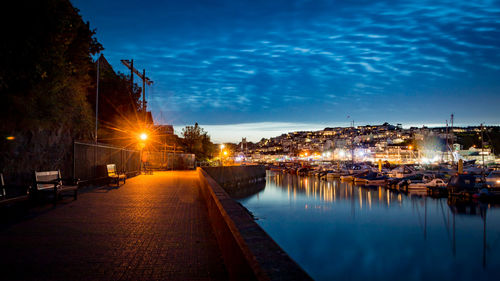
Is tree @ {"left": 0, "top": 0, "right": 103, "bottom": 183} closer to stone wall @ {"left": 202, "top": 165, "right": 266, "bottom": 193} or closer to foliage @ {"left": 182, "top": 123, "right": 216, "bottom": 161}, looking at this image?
stone wall @ {"left": 202, "top": 165, "right": 266, "bottom": 193}

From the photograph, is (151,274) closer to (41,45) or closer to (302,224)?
(41,45)

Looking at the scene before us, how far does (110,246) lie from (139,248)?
1.72 ft

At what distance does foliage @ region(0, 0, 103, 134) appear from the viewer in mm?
11219

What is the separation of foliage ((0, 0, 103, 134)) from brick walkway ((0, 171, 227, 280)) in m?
4.91

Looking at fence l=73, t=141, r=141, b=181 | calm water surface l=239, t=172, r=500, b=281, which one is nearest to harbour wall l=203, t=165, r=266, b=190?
calm water surface l=239, t=172, r=500, b=281

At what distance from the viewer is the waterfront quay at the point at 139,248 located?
397 centimetres

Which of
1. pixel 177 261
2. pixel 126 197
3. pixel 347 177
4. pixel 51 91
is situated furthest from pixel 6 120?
pixel 347 177

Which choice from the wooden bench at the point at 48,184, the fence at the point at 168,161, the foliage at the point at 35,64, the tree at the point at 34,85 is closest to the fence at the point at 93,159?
the tree at the point at 34,85

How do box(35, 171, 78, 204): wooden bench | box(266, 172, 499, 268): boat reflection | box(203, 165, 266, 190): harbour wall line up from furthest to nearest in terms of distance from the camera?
box(203, 165, 266, 190): harbour wall, box(266, 172, 499, 268): boat reflection, box(35, 171, 78, 204): wooden bench

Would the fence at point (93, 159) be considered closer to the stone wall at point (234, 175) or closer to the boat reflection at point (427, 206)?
the stone wall at point (234, 175)

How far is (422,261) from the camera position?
19594 millimetres

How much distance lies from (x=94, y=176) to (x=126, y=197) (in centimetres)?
549

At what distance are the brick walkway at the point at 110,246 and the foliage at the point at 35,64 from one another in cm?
491

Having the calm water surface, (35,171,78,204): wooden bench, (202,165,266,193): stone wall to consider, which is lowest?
the calm water surface
